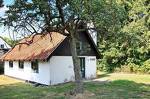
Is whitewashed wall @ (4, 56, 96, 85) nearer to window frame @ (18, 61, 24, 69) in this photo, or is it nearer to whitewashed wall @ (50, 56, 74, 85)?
whitewashed wall @ (50, 56, 74, 85)

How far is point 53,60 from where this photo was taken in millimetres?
30125

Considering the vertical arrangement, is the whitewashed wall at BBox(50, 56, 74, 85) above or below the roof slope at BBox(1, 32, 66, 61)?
below

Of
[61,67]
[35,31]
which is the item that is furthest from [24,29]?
[61,67]

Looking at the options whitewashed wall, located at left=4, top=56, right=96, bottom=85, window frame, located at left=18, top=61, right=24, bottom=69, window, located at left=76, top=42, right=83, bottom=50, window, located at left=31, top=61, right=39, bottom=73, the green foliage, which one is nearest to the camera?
whitewashed wall, located at left=4, top=56, right=96, bottom=85

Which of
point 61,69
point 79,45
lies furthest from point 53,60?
point 79,45

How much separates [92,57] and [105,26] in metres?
14.4

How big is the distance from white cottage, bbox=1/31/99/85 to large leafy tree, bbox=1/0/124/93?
20.3ft

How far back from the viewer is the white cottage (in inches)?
1180

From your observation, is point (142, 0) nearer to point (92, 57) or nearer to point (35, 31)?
point (92, 57)

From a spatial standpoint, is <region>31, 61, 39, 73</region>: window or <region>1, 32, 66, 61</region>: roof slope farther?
<region>31, 61, 39, 73</region>: window

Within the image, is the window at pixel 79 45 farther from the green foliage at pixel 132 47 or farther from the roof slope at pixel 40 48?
the green foliage at pixel 132 47

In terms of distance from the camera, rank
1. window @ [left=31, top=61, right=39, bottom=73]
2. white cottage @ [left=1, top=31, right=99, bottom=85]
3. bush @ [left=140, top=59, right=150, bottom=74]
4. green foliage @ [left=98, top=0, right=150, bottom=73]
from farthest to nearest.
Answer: bush @ [left=140, top=59, right=150, bottom=74] < green foliage @ [left=98, top=0, right=150, bottom=73] < window @ [left=31, top=61, right=39, bottom=73] < white cottage @ [left=1, top=31, right=99, bottom=85]

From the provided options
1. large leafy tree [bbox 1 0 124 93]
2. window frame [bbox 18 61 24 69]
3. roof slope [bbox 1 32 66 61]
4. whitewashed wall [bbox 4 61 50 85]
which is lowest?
whitewashed wall [bbox 4 61 50 85]

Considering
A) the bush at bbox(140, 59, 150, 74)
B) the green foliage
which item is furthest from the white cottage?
the bush at bbox(140, 59, 150, 74)
